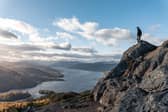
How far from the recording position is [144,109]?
2523 cm

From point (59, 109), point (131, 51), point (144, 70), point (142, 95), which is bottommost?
point (59, 109)

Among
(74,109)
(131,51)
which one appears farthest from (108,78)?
(74,109)

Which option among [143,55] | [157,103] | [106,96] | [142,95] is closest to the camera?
[157,103]

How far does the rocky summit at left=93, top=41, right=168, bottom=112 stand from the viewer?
84.5ft

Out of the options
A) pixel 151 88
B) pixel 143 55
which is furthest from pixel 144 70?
pixel 151 88

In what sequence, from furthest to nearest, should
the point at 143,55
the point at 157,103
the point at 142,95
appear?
the point at 143,55, the point at 142,95, the point at 157,103

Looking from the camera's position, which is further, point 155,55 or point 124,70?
point 124,70

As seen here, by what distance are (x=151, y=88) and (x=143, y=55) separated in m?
13.4

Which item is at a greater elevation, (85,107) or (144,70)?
(144,70)

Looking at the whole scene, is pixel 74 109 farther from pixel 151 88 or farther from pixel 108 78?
pixel 151 88

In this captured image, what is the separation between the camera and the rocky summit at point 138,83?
2575 centimetres

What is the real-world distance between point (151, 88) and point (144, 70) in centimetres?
806

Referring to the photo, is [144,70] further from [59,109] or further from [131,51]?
[59,109]

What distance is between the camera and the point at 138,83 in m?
32.8
